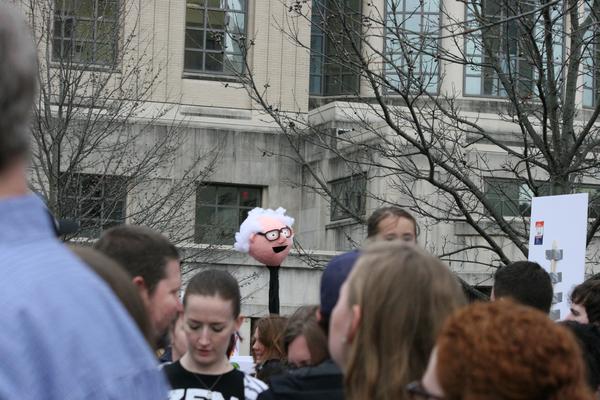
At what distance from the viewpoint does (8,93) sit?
1.81 m

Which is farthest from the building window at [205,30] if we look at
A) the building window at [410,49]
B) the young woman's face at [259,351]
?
the young woman's face at [259,351]

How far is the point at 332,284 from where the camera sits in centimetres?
379

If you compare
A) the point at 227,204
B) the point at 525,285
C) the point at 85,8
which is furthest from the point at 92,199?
the point at 525,285

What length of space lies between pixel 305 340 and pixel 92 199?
15.1 meters

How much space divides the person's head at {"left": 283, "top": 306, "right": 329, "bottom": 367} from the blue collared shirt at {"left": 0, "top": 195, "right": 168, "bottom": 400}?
262cm

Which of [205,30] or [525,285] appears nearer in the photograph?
[525,285]

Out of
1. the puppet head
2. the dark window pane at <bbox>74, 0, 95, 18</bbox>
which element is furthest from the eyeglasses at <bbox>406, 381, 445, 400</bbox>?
the dark window pane at <bbox>74, 0, 95, 18</bbox>

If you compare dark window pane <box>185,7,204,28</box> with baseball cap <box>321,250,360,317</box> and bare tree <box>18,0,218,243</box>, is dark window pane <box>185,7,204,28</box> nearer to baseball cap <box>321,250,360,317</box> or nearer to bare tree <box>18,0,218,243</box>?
bare tree <box>18,0,218,243</box>

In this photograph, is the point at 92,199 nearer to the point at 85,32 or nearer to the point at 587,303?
the point at 85,32

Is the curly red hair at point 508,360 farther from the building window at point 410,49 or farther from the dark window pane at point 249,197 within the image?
the dark window pane at point 249,197

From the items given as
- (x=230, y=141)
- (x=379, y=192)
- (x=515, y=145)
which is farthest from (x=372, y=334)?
(x=230, y=141)

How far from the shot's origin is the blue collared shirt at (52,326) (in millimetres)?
1845

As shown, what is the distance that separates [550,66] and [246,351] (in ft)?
38.3

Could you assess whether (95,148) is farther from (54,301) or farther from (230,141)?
(54,301)
